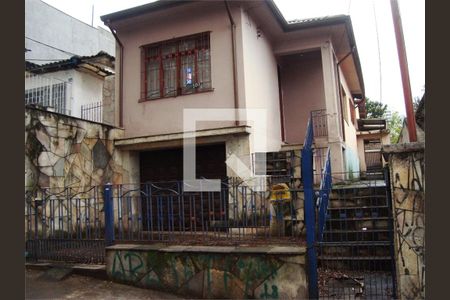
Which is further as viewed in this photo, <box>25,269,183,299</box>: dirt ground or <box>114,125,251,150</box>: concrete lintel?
<box>114,125,251,150</box>: concrete lintel

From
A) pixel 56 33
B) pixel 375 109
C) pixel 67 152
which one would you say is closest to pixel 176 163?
pixel 67 152

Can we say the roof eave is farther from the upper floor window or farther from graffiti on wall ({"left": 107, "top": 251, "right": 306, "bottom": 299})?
graffiti on wall ({"left": 107, "top": 251, "right": 306, "bottom": 299})

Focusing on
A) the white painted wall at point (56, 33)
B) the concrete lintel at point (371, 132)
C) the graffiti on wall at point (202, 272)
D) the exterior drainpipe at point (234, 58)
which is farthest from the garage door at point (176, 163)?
the concrete lintel at point (371, 132)

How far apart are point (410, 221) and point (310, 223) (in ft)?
4.27

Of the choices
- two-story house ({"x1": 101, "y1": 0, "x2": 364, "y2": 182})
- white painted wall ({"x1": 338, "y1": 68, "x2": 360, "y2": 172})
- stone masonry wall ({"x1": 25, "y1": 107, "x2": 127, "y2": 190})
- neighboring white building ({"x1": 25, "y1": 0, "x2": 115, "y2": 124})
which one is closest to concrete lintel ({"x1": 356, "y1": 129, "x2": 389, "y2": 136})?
white painted wall ({"x1": 338, "y1": 68, "x2": 360, "y2": 172})

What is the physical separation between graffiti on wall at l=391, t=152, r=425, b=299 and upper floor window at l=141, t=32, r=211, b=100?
19.6 feet

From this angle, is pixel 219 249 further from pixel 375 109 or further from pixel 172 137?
pixel 375 109

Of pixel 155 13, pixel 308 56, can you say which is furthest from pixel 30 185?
pixel 308 56

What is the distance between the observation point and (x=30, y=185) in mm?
7852

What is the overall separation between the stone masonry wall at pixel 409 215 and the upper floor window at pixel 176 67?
19.4 ft

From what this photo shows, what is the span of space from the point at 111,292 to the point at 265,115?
6.20 metres

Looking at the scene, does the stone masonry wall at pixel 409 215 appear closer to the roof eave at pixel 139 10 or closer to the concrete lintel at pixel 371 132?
the roof eave at pixel 139 10

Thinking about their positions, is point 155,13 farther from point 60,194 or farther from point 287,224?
point 287,224

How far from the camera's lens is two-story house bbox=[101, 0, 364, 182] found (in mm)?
9344
